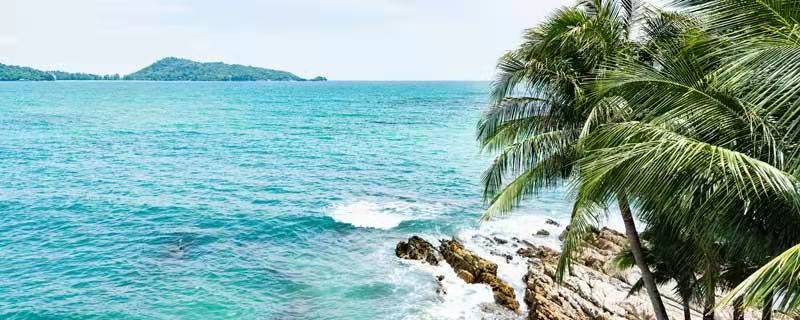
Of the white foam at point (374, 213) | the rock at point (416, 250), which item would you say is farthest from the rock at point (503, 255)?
the white foam at point (374, 213)

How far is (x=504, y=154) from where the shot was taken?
35.7ft

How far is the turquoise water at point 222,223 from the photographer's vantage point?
18250mm

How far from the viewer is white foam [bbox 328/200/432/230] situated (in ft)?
88.2

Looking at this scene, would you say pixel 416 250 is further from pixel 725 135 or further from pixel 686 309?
pixel 725 135

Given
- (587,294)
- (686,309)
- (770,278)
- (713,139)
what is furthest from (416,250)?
(770,278)

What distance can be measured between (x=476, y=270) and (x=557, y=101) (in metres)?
10.8

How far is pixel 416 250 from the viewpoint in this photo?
2231 centimetres

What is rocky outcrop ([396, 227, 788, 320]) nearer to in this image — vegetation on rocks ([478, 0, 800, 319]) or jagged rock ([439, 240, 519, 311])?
jagged rock ([439, 240, 519, 311])

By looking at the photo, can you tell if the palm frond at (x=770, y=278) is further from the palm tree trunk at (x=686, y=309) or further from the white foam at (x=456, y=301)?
the white foam at (x=456, y=301)

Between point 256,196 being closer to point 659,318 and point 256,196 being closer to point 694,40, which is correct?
point 659,318

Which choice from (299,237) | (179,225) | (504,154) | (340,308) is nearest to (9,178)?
(179,225)

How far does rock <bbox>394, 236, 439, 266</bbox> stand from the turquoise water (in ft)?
2.02

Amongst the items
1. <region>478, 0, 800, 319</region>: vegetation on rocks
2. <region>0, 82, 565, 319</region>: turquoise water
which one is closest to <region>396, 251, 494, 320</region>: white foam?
<region>0, 82, 565, 319</region>: turquoise water

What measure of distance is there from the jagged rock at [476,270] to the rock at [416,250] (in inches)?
20.4
